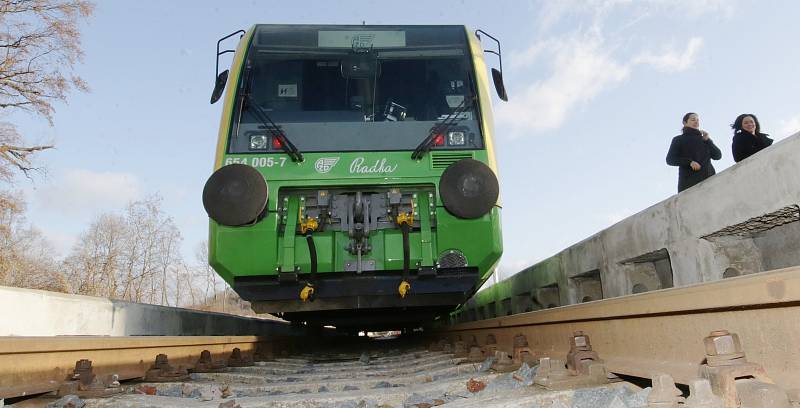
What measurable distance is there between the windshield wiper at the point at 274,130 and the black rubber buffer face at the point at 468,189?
1.22 m

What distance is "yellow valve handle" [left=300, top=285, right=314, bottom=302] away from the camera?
14.3 ft

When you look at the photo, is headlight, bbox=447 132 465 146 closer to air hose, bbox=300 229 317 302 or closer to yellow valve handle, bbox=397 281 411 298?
yellow valve handle, bbox=397 281 411 298

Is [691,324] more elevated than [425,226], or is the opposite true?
[425,226]

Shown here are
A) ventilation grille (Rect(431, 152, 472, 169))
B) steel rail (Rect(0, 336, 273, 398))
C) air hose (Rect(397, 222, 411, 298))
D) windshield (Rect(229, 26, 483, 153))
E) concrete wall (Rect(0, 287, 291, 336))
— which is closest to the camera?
steel rail (Rect(0, 336, 273, 398))

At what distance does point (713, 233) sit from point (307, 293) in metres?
2.84

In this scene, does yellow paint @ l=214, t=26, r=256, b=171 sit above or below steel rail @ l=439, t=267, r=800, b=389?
above

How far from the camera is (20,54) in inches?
542

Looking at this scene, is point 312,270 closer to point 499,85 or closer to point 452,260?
point 452,260

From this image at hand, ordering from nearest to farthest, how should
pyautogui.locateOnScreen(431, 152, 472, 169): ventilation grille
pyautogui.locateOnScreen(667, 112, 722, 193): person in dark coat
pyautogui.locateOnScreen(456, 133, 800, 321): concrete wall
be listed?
pyautogui.locateOnScreen(456, 133, 800, 321): concrete wall < pyautogui.locateOnScreen(431, 152, 472, 169): ventilation grille < pyautogui.locateOnScreen(667, 112, 722, 193): person in dark coat

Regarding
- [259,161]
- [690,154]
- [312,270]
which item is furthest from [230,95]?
[690,154]

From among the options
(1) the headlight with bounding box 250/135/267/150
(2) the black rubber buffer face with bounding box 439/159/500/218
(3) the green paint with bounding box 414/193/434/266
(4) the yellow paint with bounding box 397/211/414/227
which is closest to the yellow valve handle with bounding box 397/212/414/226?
(4) the yellow paint with bounding box 397/211/414/227

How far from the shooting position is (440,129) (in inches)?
191

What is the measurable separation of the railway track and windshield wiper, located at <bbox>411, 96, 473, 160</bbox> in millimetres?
1530

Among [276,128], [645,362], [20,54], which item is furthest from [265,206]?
[20,54]
